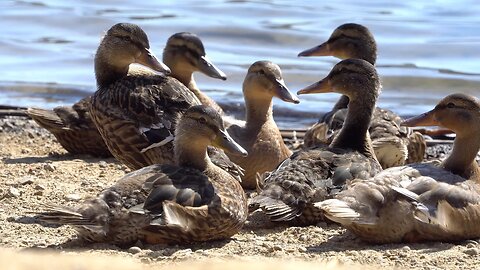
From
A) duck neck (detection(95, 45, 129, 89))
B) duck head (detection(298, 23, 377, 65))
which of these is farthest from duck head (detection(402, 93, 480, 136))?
duck head (detection(298, 23, 377, 65))

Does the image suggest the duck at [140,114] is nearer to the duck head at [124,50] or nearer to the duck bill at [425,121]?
the duck head at [124,50]

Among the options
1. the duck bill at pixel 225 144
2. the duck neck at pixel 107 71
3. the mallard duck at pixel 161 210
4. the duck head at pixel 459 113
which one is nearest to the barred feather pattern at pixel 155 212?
the mallard duck at pixel 161 210

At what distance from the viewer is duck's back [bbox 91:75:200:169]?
32.3ft

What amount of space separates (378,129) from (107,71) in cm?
245

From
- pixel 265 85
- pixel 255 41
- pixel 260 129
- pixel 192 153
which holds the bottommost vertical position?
pixel 255 41

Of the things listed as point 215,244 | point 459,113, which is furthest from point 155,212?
point 459,113

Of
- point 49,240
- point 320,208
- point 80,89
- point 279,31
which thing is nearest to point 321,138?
point 320,208

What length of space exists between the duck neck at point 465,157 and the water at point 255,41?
612 centimetres

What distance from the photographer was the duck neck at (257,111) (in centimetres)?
1144

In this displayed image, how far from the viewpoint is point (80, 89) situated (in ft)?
56.5

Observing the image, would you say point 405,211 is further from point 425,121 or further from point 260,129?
point 260,129

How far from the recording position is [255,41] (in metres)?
A: 20.8

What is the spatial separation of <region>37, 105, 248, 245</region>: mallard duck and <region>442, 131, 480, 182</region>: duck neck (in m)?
1.63

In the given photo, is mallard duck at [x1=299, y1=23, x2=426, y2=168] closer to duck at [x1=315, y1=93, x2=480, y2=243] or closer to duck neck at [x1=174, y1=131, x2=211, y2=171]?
duck at [x1=315, y1=93, x2=480, y2=243]
